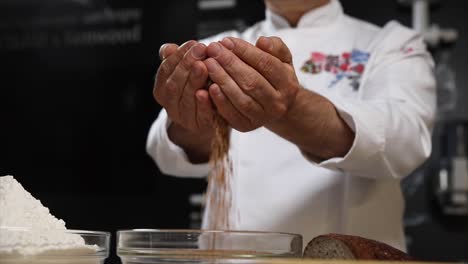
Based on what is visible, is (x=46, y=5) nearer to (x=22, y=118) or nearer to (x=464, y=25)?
(x=22, y=118)

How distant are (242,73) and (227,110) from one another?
8 centimetres

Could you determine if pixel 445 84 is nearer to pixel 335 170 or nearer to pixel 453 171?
pixel 453 171

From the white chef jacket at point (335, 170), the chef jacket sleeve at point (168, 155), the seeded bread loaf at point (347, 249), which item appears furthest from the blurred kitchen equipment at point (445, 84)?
the seeded bread loaf at point (347, 249)

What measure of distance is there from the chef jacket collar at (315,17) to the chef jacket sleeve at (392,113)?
17 cm

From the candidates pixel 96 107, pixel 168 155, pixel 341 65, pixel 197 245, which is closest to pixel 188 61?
pixel 197 245

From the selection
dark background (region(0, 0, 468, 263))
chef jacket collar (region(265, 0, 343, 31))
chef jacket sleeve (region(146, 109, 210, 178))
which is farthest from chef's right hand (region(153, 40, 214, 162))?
dark background (region(0, 0, 468, 263))

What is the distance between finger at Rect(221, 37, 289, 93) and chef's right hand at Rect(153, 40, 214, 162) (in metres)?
0.05

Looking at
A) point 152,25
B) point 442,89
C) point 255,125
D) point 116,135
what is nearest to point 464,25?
point 442,89

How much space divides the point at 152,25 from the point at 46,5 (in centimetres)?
53

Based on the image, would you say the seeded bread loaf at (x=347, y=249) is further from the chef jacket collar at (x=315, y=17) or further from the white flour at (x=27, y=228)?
the chef jacket collar at (x=315, y=17)

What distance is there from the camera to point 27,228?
752 mm

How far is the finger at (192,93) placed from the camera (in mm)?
1066

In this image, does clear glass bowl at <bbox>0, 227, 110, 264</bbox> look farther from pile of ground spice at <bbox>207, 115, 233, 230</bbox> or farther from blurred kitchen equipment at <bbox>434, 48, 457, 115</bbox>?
blurred kitchen equipment at <bbox>434, 48, 457, 115</bbox>

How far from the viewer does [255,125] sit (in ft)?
3.80
